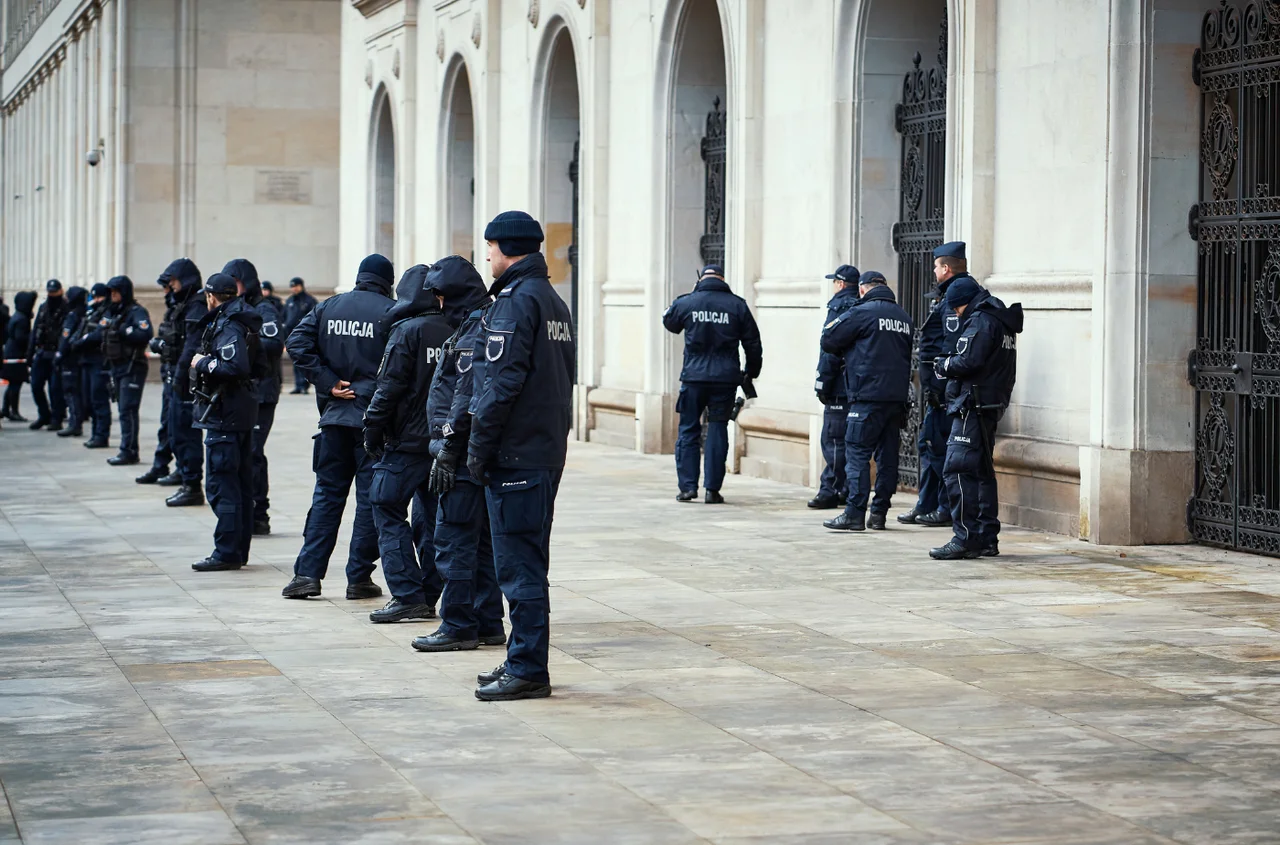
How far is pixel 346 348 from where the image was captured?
10.4 m

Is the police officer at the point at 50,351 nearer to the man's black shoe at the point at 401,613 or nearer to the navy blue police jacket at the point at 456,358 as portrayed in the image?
the man's black shoe at the point at 401,613

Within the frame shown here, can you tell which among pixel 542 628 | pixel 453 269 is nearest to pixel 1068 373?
pixel 453 269

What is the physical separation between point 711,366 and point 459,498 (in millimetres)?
7349

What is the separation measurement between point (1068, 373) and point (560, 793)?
8.05 m

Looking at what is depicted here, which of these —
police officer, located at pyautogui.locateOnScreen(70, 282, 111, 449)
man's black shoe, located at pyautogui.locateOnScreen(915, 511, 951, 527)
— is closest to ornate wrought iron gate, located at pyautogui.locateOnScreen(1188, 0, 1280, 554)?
man's black shoe, located at pyautogui.locateOnScreen(915, 511, 951, 527)

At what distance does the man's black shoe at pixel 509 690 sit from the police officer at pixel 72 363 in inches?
640

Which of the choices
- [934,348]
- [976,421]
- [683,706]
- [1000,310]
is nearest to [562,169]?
[934,348]

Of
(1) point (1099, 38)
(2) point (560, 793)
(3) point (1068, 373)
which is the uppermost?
(1) point (1099, 38)

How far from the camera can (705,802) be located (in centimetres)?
597

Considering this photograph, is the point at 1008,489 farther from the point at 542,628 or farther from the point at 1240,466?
the point at 542,628

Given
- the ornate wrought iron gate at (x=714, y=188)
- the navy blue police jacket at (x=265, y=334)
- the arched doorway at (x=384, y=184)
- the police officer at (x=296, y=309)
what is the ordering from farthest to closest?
1. the police officer at (x=296, y=309)
2. the arched doorway at (x=384, y=184)
3. the ornate wrought iron gate at (x=714, y=188)
4. the navy blue police jacket at (x=265, y=334)

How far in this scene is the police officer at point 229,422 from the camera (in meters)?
11.6

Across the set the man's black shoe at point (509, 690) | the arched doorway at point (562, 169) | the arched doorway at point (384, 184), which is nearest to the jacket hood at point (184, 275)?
the man's black shoe at point (509, 690)

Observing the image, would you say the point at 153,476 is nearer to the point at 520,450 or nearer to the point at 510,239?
the point at 510,239
